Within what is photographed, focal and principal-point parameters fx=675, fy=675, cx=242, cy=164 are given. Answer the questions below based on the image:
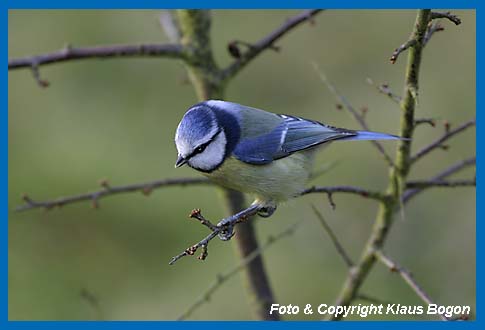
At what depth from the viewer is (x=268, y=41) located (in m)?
2.22

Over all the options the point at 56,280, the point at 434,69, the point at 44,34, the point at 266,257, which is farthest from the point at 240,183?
the point at 44,34

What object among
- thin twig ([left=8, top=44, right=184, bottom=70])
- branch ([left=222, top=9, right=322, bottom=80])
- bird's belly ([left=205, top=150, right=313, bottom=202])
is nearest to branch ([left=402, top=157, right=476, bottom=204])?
bird's belly ([left=205, top=150, right=313, bottom=202])

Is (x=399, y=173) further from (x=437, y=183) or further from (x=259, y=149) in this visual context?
(x=259, y=149)

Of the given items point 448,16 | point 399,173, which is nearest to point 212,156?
point 399,173

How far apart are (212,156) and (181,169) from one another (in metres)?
1.86

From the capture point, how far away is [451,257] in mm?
3461

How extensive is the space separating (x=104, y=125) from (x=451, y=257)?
2.23 m

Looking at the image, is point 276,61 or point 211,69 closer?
point 211,69

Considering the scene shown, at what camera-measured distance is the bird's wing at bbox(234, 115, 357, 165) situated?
6.92 ft

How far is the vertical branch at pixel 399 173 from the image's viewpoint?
160cm

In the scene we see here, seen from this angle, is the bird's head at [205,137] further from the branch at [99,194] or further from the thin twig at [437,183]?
the thin twig at [437,183]

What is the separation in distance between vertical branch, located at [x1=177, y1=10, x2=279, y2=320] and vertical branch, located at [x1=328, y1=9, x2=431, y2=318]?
1.03 ft

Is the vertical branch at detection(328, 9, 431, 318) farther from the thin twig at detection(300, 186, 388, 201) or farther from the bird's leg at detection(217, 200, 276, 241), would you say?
the bird's leg at detection(217, 200, 276, 241)

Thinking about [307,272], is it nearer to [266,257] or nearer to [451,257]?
[266,257]
